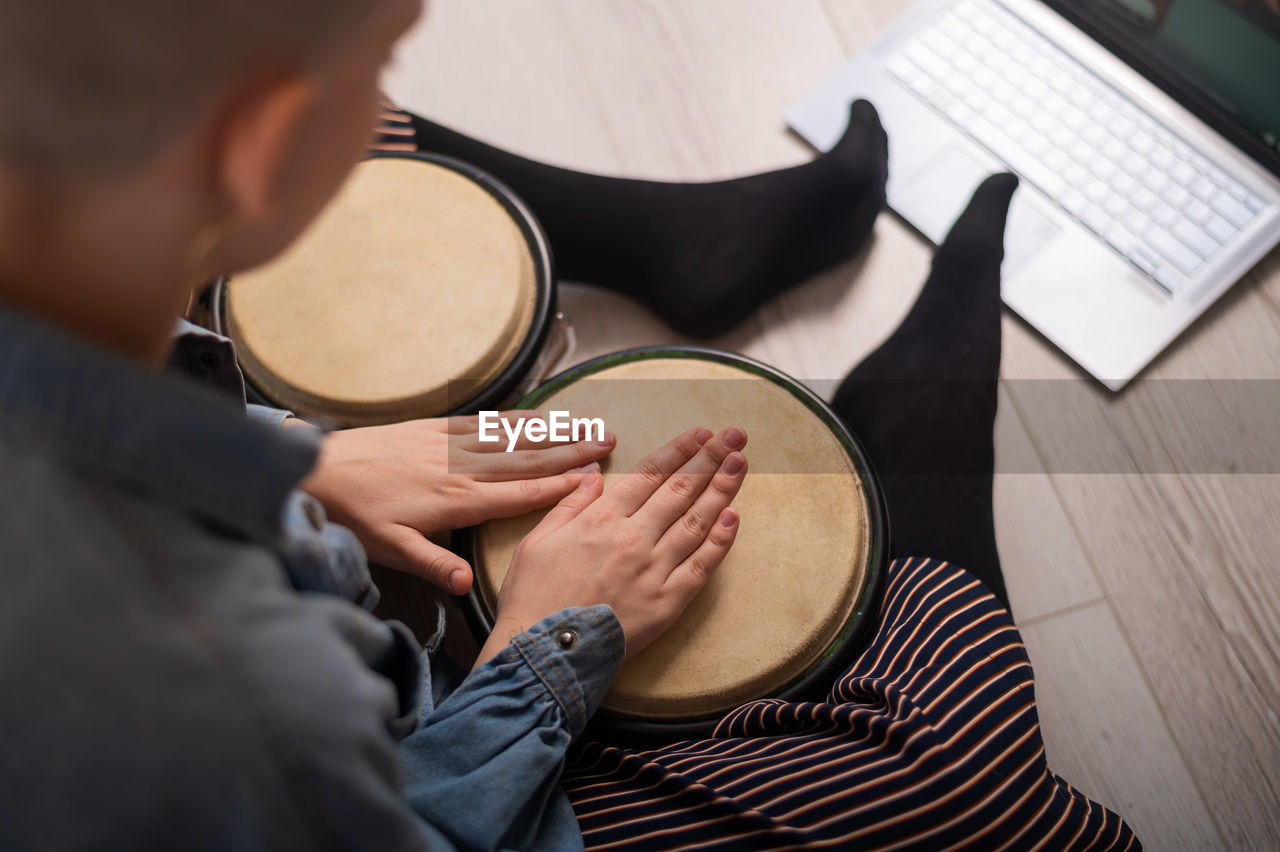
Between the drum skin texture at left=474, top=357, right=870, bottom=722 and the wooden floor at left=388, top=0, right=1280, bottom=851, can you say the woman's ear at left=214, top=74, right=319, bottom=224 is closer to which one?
the drum skin texture at left=474, top=357, right=870, bottom=722

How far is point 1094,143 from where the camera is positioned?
1.06 meters

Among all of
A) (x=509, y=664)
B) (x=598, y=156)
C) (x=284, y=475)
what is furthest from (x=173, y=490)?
(x=598, y=156)

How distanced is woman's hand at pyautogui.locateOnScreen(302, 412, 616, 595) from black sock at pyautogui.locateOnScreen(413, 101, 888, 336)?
1.11ft

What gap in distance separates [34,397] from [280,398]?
17.6 inches

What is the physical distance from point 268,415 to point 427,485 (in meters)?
0.14

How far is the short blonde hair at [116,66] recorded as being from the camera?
28cm

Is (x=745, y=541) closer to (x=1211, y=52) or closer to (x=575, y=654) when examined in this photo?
(x=575, y=654)

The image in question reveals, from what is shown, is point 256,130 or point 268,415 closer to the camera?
point 256,130

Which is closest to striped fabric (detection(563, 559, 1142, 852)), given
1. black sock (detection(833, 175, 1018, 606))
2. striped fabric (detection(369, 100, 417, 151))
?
black sock (detection(833, 175, 1018, 606))

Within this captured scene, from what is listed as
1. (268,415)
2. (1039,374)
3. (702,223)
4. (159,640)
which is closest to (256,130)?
(159,640)

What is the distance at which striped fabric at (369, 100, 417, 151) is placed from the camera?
845 millimetres

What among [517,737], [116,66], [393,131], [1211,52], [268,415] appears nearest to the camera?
[116,66]

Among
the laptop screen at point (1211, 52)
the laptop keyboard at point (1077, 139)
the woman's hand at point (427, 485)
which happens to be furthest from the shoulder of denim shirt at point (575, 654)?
the laptop screen at point (1211, 52)

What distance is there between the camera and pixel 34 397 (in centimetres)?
30
